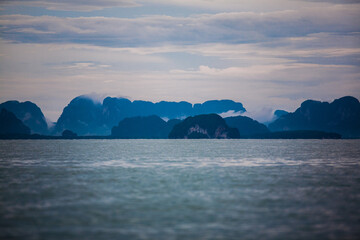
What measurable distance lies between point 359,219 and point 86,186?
1333 inches

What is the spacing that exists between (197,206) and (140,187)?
16057mm

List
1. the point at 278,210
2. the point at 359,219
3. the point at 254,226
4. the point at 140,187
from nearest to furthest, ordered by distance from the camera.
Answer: the point at 254,226 < the point at 359,219 < the point at 278,210 < the point at 140,187

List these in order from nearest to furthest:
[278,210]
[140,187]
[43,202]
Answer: [278,210] < [43,202] < [140,187]

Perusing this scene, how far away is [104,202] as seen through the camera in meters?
43.8

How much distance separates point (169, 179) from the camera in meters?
65.4

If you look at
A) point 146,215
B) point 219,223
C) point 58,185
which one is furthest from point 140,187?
point 219,223

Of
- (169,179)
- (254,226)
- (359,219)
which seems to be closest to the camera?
(254,226)

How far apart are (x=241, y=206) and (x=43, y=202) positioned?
1932cm

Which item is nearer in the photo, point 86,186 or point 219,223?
point 219,223

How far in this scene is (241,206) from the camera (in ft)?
136

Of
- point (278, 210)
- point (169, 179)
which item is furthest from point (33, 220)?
point (169, 179)

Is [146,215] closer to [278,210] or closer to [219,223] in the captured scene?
[219,223]

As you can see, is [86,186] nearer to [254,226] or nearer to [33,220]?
[33,220]

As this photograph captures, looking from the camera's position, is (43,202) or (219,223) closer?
(219,223)
